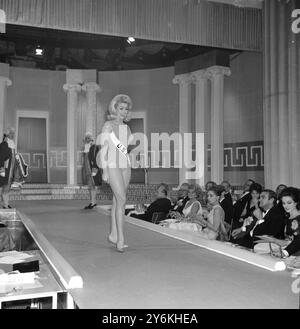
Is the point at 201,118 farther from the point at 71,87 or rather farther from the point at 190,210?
the point at 190,210

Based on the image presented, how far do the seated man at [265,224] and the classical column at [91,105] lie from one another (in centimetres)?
869

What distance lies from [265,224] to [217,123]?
6.88 m

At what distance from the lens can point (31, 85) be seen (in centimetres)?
1343

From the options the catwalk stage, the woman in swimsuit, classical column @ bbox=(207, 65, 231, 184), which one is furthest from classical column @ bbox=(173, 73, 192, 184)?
the woman in swimsuit

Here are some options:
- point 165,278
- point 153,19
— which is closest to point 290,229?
point 165,278

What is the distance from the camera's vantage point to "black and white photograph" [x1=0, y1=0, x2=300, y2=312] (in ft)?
8.42

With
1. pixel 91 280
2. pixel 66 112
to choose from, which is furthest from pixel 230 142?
pixel 91 280

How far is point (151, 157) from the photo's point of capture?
13.2 meters

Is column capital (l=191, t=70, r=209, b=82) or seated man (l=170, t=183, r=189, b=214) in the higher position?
column capital (l=191, t=70, r=209, b=82)

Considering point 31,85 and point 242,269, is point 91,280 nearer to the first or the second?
point 242,269

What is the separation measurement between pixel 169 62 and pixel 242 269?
1105 centimetres

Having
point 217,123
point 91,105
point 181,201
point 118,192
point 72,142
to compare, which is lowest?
point 181,201

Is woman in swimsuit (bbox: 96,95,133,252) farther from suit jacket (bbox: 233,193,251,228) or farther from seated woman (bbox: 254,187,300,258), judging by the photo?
suit jacket (bbox: 233,193,251,228)

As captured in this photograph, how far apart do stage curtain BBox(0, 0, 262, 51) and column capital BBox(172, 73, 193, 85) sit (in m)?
3.88
